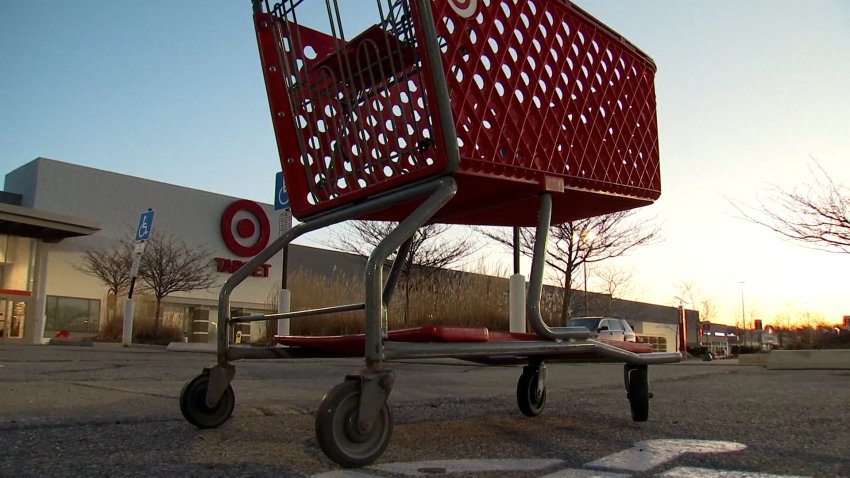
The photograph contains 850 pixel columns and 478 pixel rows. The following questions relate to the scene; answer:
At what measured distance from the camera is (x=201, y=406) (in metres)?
2.94

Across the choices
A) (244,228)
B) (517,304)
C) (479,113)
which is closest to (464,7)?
(479,113)

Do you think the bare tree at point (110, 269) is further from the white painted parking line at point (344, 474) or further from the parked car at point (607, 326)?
the white painted parking line at point (344, 474)

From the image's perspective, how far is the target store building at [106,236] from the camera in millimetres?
27938

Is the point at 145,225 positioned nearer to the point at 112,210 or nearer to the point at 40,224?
the point at 40,224

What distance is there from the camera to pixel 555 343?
8.96ft

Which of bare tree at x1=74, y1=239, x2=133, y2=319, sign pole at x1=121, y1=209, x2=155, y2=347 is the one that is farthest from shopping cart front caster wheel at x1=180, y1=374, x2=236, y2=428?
bare tree at x1=74, y1=239, x2=133, y2=319

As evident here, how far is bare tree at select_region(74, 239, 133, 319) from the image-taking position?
28500 millimetres

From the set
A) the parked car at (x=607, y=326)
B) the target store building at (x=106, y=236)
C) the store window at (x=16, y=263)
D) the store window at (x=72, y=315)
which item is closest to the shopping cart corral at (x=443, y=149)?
the parked car at (x=607, y=326)

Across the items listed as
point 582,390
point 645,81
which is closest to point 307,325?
point 582,390

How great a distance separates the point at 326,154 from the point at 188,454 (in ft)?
4.64

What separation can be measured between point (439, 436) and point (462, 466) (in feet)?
2.36

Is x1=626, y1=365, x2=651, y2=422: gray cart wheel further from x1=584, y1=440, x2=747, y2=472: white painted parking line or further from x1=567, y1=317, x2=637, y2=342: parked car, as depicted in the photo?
x1=567, y1=317, x2=637, y2=342: parked car

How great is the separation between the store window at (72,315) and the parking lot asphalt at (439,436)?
28.7m

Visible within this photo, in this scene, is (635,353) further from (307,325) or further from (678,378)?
(307,325)
